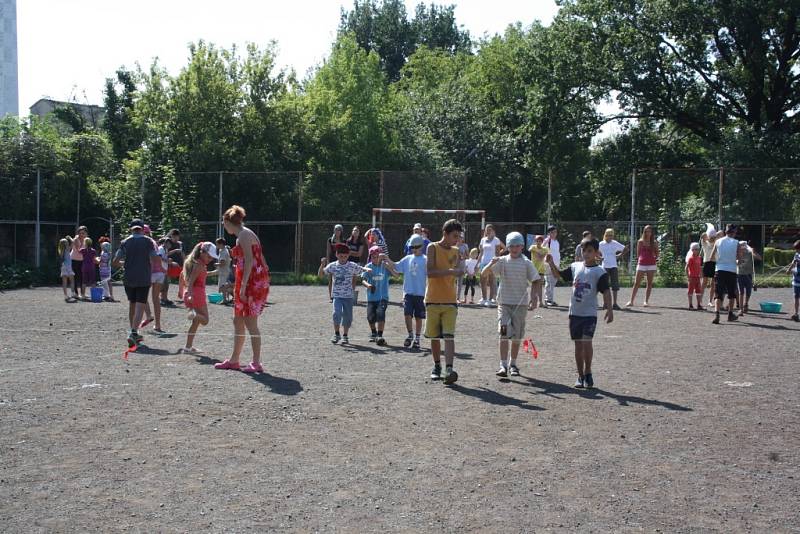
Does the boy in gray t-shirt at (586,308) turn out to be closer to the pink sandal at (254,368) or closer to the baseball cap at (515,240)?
the baseball cap at (515,240)

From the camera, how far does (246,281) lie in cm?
1042

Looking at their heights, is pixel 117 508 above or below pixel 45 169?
below

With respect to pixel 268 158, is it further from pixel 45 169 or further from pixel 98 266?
pixel 98 266

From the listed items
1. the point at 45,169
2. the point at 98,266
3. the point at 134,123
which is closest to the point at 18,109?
the point at 134,123

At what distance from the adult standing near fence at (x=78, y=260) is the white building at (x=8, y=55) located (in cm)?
8885

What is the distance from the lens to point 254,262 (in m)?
10.5

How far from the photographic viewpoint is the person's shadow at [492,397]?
8867mm

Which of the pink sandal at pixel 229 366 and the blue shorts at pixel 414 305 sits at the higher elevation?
the blue shorts at pixel 414 305

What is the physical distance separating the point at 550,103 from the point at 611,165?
407cm

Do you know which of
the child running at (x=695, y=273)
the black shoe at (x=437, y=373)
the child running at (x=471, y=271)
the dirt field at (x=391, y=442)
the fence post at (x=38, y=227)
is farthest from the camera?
the fence post at (x=38, y=227)

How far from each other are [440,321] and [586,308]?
1.69m

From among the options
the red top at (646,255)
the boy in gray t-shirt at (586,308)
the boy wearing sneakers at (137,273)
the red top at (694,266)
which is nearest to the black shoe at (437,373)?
the boy in gray t-shirt at (586,308)

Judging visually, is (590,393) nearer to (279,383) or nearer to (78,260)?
(279,383)

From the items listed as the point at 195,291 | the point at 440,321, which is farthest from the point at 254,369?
the point at 440,321
